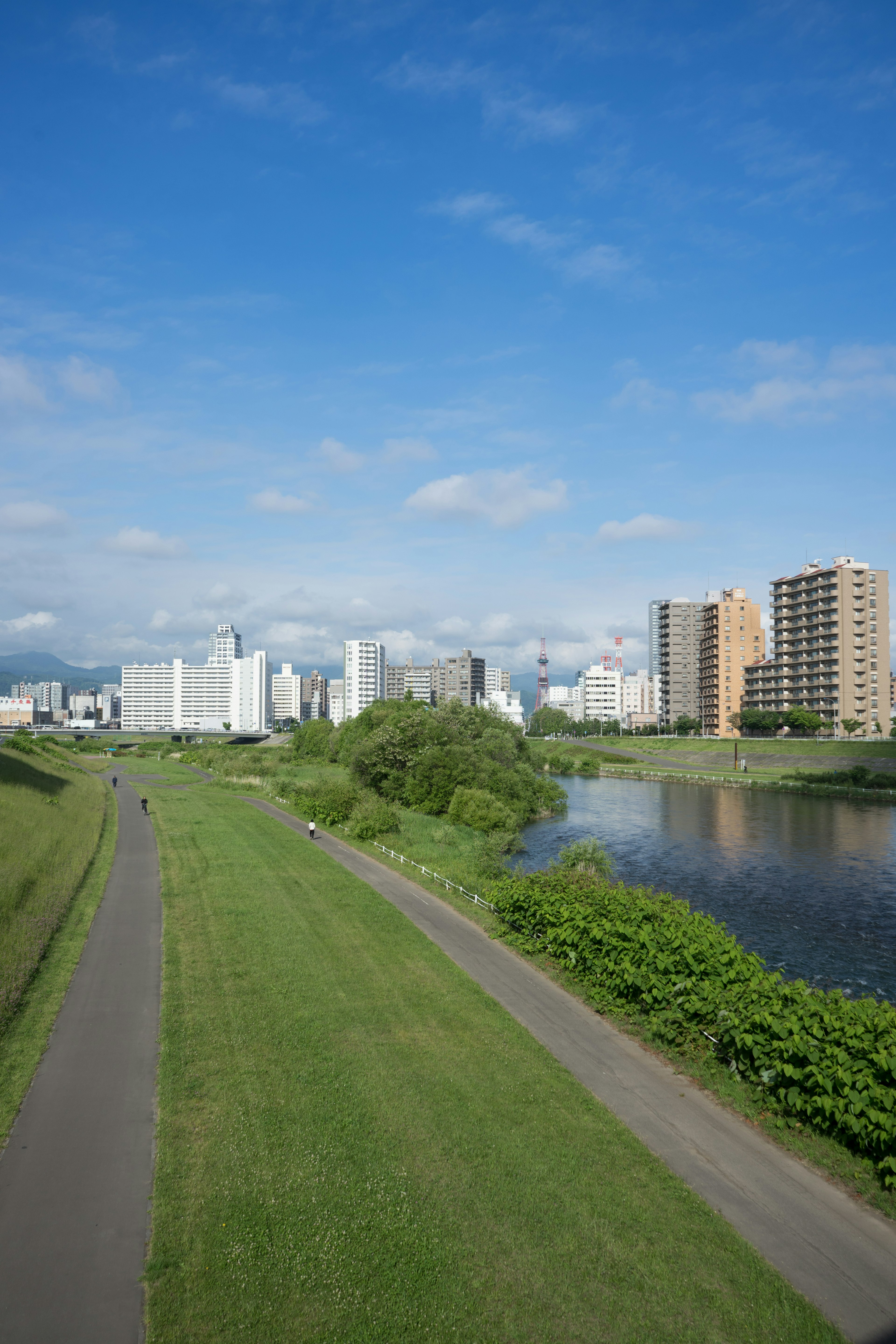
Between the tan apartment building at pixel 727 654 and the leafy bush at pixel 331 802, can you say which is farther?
the tan apartment building at pixel 727 654

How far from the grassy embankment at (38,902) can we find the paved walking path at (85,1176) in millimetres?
447

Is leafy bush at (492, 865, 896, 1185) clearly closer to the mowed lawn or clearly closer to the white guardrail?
the mowed lawn

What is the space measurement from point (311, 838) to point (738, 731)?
124 m

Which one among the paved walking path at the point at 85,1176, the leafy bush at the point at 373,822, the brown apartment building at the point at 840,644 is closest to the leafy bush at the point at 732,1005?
the paved walking path at the point at 85,1176

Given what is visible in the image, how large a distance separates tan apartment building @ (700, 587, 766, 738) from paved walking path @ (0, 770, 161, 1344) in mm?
153433

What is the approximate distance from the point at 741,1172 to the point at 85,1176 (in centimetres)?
1017

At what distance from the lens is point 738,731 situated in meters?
151

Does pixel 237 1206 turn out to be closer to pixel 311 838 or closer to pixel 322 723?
pixel 311 838

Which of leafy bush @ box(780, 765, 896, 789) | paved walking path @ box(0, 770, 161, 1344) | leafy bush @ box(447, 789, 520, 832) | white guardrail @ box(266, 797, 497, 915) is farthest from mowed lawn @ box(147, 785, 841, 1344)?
leafy bush @ box(780, 765, 896, 789)

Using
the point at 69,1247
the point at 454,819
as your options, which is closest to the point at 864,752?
the point at 454,819

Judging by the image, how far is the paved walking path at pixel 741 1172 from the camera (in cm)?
925

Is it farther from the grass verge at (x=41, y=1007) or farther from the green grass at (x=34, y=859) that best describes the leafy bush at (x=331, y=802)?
the grass verge at (x=41, y=1007)

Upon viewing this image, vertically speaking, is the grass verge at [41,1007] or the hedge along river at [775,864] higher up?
the grass verge at [41,1007]

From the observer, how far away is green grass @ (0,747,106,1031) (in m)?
20.3
